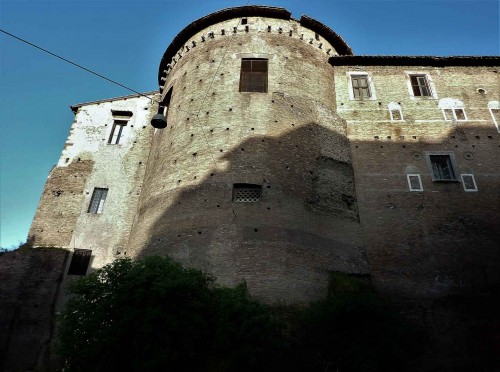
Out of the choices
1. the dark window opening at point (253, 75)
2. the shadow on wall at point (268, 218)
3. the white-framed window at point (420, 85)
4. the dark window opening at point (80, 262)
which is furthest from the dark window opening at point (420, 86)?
the dark window opening at point (80, 262)

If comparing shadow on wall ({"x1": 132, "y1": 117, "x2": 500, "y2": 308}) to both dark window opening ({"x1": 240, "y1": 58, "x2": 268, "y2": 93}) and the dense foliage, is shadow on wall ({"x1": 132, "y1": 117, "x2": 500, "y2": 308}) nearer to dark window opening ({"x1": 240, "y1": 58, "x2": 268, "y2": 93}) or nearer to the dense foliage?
the dense foliage

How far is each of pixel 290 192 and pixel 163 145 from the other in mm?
5427

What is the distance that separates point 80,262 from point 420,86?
49.3 ft

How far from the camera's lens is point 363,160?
15.0m

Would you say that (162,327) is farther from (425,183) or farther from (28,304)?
(425,183)

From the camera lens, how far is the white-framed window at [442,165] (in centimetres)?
1481

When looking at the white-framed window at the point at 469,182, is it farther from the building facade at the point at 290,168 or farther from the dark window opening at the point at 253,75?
the dark window opening at the point at 253,75

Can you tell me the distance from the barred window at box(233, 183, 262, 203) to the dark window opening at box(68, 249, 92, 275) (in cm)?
566

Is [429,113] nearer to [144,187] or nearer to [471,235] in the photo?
[471,235]

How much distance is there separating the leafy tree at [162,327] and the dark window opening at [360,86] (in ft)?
36.0

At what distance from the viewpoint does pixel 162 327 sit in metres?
8.28

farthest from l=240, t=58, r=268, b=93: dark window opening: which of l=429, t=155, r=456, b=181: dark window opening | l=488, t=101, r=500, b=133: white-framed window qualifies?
l=488, t=101, r=500, b=133: white-framed window

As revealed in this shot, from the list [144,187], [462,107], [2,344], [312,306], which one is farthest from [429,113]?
[2,344]

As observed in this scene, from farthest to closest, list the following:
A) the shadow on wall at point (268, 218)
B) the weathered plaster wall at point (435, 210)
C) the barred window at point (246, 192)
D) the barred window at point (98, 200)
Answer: the barred window at point (98, 200) < the barred window at point (246, 192) < the weathered plaster wall at point (435, 210) < the shadow on wall at point (268, 218)
